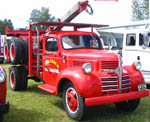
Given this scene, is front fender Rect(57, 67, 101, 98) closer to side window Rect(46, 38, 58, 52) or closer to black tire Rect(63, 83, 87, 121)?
black tire Rect(63, 83, 87, 121)

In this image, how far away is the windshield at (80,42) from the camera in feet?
20.2

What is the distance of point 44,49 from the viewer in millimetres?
6746

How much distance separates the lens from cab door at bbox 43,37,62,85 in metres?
6.17

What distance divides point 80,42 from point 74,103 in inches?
76.9

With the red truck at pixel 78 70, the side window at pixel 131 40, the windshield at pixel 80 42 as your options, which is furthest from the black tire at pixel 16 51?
the side window at pixel 131 40

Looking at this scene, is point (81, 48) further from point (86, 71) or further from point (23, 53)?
point (23, 53)

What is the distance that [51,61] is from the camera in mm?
6391

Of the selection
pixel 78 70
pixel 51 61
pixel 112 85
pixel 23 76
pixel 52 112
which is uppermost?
pixel 51 61

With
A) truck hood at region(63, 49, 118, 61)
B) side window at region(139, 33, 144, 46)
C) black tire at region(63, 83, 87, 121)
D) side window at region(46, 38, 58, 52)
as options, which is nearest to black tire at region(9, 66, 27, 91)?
side window at region(46, 38, 58, 52)

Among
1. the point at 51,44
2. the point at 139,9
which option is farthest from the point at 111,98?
the point at 139,9

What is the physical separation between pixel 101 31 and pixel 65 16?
43.1 ft

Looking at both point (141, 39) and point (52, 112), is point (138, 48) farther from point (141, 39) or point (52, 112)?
point (52, 112)

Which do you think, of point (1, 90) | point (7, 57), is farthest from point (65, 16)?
point (1, 90)

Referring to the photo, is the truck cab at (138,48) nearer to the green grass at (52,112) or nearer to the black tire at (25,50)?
the green grass at (52,112)
